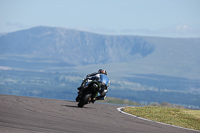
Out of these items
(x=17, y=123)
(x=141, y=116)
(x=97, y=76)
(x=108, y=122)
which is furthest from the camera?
(x=97, y=76)

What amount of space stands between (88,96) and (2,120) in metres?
8.62

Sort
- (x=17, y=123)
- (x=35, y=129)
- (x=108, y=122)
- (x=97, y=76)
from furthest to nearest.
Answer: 1. (x=97, y=76)
2. (x=108, y=122)
3. (x=17, y=123)
4. (x=35, y=129)

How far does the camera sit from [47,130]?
13320mm

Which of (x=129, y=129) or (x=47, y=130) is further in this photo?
(x=129, y=129)

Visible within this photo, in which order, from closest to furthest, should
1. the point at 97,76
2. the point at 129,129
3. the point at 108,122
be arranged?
the point at 129,129 → the point at 108,122 → the point at 97,76

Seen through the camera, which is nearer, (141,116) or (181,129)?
(181,129)

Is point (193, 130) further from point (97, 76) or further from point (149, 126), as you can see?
point (97, 76)

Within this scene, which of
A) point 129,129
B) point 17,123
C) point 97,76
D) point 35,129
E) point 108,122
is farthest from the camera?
point 97,76

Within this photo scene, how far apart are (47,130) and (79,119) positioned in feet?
12.5

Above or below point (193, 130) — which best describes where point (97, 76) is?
above

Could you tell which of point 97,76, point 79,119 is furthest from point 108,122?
point 97,76

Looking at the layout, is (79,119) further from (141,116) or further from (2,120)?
(141,116)

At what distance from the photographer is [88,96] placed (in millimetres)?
22750

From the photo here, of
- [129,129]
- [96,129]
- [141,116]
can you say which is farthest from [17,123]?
[141,116]
